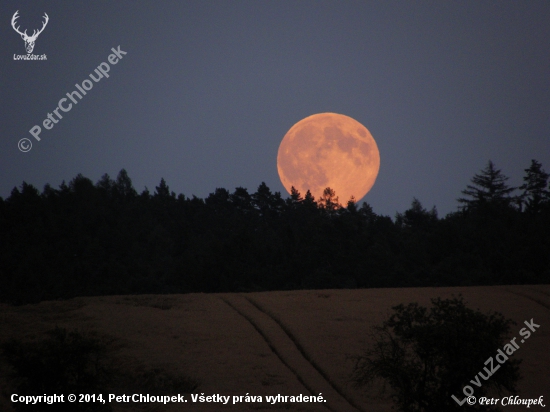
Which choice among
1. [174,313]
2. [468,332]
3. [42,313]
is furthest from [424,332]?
[42,313]

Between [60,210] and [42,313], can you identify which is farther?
[60,210]

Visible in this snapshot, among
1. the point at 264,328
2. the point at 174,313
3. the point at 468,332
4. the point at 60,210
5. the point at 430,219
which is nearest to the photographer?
the point at 468,332

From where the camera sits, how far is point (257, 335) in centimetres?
2653

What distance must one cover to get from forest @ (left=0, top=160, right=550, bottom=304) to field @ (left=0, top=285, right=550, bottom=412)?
1791 cm

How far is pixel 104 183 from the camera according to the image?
9800cm

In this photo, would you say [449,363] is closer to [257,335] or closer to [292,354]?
[292,354]

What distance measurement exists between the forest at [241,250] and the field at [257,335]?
17.9m

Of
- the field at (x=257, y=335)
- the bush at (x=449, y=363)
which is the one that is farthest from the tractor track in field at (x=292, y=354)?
the bush at (x=449, y=363)

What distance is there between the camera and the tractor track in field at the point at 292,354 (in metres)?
20.2

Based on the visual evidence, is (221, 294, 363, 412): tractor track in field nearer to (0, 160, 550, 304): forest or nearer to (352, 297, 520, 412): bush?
(352, 297, 520, 412): bush

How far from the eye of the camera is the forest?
5300 cm

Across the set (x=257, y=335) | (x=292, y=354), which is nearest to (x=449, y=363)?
Result: (x=292, y=354)

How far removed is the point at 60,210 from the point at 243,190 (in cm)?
3173

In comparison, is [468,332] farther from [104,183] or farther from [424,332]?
[104,183]
